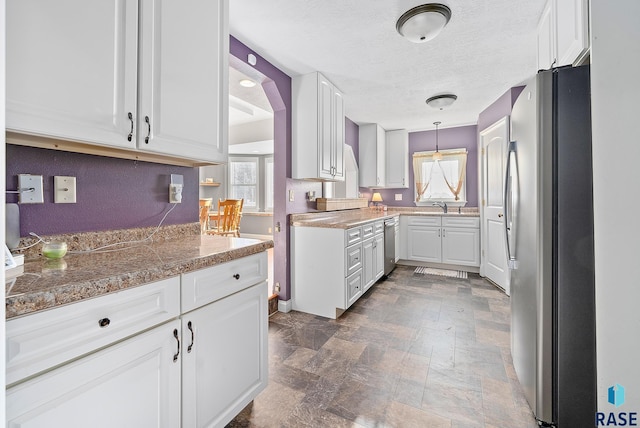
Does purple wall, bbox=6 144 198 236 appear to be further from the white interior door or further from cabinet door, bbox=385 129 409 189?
cabinet door, bbox=385 129 409 189

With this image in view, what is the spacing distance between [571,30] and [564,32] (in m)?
0.10

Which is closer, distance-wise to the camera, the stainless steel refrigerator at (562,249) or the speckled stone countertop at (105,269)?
the speckled stone countertop at (105,269)

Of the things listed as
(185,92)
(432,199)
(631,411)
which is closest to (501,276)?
(432,199)

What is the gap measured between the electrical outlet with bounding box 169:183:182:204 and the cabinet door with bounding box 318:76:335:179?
5.02 ft

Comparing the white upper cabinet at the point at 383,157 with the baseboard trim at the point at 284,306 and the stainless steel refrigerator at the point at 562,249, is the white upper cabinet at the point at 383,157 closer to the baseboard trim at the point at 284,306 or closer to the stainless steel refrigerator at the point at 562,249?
the baseboard trim at the point at 284,306

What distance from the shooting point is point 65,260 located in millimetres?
1095

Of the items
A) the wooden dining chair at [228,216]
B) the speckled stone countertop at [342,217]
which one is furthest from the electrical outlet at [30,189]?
the wooden dining chair at [228,216]

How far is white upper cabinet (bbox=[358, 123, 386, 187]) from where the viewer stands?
4.94 meters

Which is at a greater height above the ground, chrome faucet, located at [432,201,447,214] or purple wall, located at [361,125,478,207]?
purple wall, located at [361,125,478,207]

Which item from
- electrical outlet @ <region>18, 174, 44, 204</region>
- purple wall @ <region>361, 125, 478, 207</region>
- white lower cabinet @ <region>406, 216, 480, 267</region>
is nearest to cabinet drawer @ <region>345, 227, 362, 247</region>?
white lower cabinet @ <region>406, 216, 480, 267</region>

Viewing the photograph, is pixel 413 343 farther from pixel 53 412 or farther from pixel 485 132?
pixel 485 132

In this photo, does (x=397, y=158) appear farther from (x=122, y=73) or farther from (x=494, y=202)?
(x=122, y=73)

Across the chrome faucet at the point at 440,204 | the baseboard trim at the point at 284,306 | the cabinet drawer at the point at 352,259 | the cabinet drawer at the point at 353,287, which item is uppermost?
the chrome faucet at the point at 440,204

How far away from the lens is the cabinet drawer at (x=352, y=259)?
2.82m
